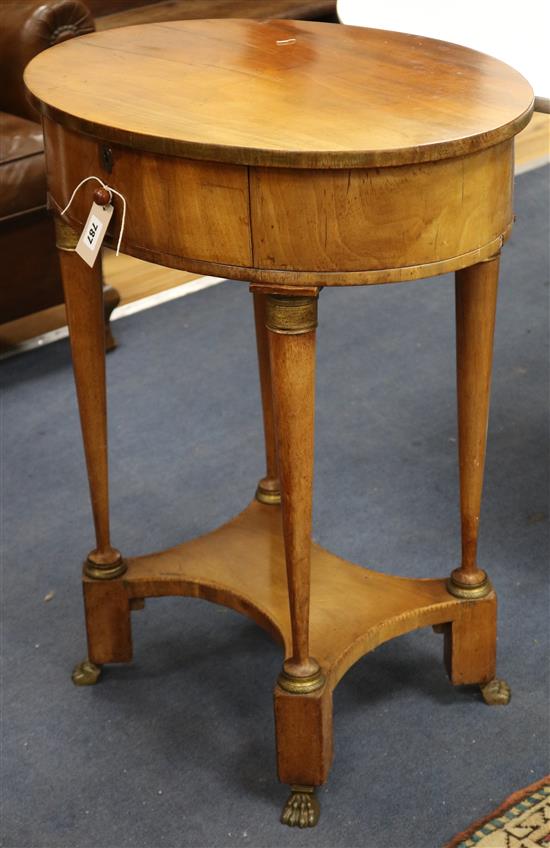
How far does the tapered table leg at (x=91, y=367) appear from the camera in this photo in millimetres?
1569

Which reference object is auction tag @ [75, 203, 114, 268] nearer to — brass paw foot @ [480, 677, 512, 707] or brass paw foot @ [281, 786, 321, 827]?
brass paw foot @ [281, 786, 321, 827]

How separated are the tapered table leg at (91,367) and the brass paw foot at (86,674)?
0.15 metres

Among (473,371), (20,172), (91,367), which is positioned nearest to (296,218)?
(473,371)

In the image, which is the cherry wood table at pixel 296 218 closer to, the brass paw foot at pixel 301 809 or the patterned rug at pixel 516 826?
the brass paw foot at pixel 301 809

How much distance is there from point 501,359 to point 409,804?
1.32 m

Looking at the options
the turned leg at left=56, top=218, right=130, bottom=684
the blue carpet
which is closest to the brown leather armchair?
the blue carpet

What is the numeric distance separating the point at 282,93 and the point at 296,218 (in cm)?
20

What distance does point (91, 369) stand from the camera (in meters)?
1.63

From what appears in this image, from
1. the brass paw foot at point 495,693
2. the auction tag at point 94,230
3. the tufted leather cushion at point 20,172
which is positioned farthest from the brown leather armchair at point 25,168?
the brass paw foot at point 495,693

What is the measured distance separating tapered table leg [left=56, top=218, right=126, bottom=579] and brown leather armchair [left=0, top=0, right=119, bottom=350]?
985 millimetres

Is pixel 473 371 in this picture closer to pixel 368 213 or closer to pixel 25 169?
pixel 368 213

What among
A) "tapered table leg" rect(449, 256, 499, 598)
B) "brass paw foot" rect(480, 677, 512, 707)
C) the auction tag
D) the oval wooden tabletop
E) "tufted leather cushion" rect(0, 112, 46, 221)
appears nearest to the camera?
the oval wooden tabletop

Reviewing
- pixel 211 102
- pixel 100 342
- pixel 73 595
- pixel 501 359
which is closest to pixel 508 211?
pixel 211 102

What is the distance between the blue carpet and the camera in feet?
5.18
